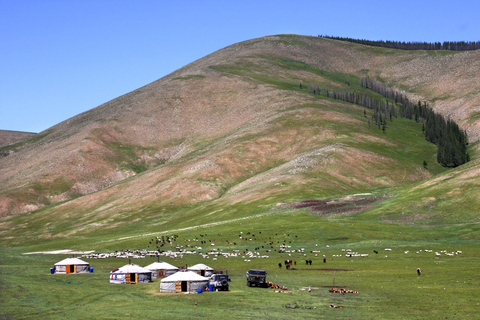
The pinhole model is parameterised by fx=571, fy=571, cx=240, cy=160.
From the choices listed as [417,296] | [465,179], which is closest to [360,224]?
[465,179]

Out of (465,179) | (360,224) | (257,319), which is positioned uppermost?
(465,179)

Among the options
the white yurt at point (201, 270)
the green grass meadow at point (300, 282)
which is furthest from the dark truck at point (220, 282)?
the white yurt at point (201, 270)

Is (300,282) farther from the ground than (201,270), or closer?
closer

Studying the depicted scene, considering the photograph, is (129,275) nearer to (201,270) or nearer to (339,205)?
(201,270)

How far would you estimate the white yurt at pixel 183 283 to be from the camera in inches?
2504

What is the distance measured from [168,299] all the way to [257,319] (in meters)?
Result: 15.8

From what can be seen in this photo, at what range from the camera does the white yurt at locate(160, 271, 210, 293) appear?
6359 cm

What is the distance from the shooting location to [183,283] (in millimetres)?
63812

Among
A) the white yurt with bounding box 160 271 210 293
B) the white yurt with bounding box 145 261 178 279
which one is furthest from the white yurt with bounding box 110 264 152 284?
the white yurt with bounding box 160 271 210 293

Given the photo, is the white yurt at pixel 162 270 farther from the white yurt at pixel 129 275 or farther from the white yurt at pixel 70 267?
the white yurt at pixel 70 267

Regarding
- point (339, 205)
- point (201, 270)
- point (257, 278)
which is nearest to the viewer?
point (257, 278)

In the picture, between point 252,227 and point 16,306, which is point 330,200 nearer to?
point 252,227

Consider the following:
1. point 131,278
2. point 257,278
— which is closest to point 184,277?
point 257,278

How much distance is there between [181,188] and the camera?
200 meters
